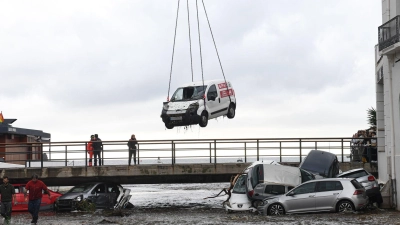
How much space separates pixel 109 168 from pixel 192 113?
14.3 ft

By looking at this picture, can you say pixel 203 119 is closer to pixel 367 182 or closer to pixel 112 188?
pixel 112 188

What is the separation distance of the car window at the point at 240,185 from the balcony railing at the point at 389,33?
7378 millimetres

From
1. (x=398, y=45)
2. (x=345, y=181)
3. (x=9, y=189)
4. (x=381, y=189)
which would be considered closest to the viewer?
(x=9, y=189)

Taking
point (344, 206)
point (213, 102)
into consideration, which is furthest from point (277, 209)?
point (213, 102)

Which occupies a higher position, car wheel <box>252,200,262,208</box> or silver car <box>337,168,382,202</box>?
silver car <box>337,168,382,202</box>

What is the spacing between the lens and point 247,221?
23250 mm

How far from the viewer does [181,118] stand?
32.4m

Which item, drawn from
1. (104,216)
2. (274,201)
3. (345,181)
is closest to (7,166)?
(104,216)

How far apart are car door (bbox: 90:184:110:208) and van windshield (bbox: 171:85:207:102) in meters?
5.54

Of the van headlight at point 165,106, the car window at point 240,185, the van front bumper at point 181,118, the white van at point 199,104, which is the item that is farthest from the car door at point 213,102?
the car window at point 240,185

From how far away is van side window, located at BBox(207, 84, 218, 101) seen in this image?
111 ft

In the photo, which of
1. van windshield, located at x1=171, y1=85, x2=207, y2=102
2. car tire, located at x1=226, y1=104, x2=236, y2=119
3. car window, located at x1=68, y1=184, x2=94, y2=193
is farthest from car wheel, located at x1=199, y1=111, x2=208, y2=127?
car window, located at x1=68, y1=184, x2=94, y2=193

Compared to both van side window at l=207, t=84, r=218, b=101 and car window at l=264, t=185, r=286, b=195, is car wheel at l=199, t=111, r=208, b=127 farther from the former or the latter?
car window at l=264, t=185, r=286, b=195

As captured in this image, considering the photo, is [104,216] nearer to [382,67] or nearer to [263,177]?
[263,177]
